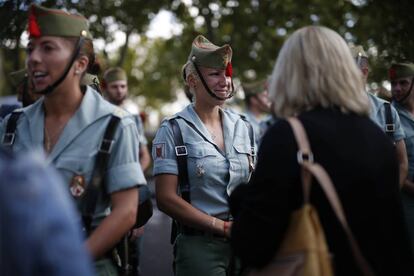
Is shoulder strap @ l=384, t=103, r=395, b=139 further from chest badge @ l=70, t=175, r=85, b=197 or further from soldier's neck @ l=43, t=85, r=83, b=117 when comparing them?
chest badge @ l=70, t=175, r=85, b=197

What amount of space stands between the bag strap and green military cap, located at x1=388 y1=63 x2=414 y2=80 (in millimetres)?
3259

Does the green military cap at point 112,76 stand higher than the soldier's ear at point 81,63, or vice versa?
the green military cap at point 112,76

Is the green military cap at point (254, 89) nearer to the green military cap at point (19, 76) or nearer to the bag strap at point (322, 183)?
the green military cap at point (19, 76)

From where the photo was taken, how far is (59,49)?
9.30 feet

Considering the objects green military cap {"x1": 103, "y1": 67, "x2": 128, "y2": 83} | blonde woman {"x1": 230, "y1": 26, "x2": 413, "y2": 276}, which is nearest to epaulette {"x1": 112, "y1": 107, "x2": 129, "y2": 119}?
blonde woman {"x1": 230, "y1": 26, "x2": 413, "y2": 276}

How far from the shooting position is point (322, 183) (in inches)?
90.1

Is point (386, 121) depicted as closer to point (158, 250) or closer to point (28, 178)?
point (28, 178)

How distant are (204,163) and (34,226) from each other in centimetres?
233

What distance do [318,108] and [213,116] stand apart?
1.82 metres

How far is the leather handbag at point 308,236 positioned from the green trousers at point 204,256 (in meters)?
1.44

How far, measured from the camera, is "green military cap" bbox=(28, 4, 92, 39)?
281cm

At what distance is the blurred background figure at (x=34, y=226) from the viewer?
1641mm

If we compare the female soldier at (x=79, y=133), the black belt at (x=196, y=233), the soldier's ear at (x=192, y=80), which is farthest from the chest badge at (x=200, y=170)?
the female soldier at (x=79, y=133)

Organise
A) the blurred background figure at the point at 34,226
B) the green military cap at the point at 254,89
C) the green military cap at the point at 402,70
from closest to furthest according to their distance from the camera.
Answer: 1. the blurred background figure at the point at 34,226
2. the green military cap at the point at 402,70
3. the green military cap at the point at 254,89
